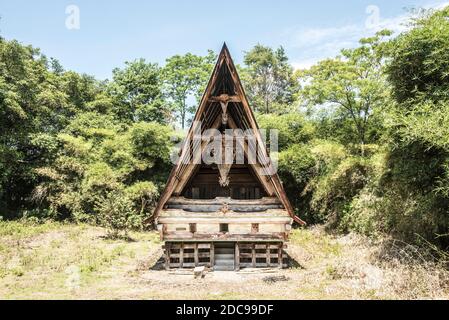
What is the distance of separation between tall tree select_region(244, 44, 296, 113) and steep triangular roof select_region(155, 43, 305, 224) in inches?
1238

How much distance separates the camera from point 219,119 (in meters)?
13.9

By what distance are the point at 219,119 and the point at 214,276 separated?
5977mm

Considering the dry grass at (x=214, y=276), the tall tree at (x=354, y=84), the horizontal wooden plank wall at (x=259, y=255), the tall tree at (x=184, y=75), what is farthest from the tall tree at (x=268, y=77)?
the horizontal wooden plank wall at (x=259, y=255)

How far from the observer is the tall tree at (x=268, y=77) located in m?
44.8

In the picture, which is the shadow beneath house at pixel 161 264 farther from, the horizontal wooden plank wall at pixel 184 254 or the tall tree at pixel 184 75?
the tall tree at pixel 184 75

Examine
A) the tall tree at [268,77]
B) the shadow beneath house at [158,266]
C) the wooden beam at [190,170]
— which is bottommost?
the shadow beneath house at [158,266]

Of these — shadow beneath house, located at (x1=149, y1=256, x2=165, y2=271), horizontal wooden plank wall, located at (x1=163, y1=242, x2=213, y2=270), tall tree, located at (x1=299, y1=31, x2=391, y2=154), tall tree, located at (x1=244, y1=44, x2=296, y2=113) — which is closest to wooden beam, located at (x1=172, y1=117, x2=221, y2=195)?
horizontal wooden plank wall, located at (x1=163, y1=242, x2=213, y2=270)

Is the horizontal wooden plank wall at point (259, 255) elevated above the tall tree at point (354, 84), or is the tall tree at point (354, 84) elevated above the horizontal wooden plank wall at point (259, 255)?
the tall tree at point (354, 84)

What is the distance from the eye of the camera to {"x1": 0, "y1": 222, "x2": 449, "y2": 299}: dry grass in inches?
369

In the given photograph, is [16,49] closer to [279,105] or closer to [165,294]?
[165,294]

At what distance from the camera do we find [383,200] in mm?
13602

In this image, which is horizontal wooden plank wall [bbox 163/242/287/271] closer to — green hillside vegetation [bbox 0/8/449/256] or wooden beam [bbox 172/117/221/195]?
wooden beam [bbox 172/117/221/195]

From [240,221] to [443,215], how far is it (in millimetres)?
6637
